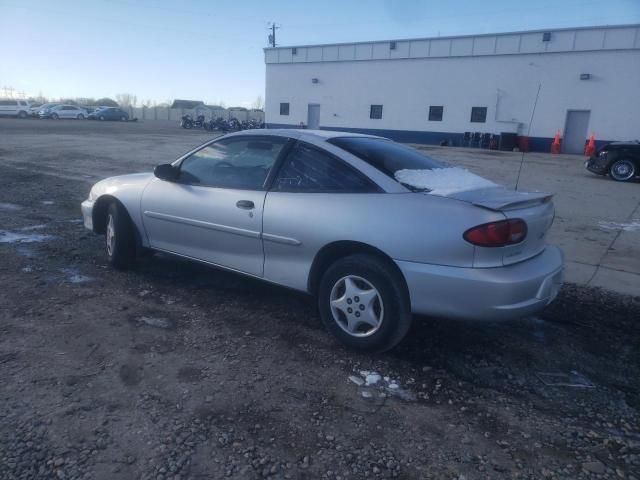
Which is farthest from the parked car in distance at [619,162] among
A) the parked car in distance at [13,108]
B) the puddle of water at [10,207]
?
the parked car in distance at [13,108]

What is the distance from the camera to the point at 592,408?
2969mm

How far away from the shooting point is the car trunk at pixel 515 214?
10.2 ft

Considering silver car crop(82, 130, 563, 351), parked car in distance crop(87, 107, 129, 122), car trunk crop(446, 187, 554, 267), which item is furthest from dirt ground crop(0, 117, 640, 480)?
parked car in distance crop(87, 107, 129, 122)

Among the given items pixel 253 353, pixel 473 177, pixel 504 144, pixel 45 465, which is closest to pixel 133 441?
pixel 45 465

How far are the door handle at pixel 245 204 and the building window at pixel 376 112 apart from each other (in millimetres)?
29058

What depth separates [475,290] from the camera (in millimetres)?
3061

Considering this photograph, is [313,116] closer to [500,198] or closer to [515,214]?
[500,198]

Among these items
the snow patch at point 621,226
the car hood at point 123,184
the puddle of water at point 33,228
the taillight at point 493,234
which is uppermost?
the taillight at point 493,234

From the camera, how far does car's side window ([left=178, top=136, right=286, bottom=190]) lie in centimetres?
407

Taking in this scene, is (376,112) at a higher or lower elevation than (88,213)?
higher

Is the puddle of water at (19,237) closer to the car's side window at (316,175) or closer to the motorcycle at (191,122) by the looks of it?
the car's side window at (316,175)

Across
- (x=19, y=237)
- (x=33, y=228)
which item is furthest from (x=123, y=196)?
(x=33, y=228)

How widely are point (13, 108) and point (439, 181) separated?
56.0 m

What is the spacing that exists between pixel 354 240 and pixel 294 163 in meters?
0.90
